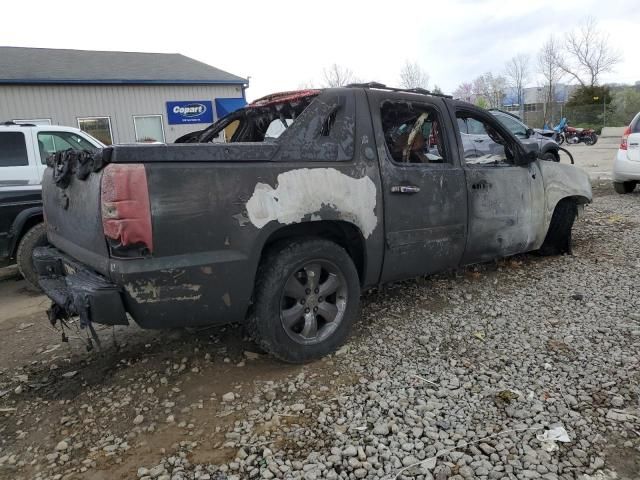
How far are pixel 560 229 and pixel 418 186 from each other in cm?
262

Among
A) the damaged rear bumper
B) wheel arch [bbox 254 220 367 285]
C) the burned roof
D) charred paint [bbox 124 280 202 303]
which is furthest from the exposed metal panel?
charred paint [bbox 124 280 202 303]

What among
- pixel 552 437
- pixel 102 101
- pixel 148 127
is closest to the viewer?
pixel 552 437

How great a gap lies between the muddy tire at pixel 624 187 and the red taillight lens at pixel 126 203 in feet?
32.0

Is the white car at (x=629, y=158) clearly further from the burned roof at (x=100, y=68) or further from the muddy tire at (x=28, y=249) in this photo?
the burned roof at (x=100, y=68)

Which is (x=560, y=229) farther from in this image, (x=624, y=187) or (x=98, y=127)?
(x=98, y=127)

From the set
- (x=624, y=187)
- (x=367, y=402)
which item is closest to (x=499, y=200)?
(x=367, y=402)

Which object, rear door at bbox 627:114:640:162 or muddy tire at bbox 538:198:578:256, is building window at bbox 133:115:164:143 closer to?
rear door at bbox 627:114:640:162

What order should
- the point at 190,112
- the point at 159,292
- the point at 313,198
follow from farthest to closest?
the point at 190,112 < the point at 313,198 < the point at 159,292

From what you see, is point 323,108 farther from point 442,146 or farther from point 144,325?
point 144,325

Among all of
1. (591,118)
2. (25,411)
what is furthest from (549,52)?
(25,411)

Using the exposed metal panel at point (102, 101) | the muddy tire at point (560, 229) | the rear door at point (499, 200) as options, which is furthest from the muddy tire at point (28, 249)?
the exposed metal panel at point (102, 101)

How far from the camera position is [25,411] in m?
2.89

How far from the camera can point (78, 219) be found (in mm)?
2971

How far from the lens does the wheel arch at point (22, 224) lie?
527 cm
